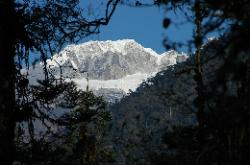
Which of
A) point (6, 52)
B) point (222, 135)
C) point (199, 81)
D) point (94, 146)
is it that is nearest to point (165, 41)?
point (222, 135)

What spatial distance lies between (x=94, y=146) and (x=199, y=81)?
77.7 ft

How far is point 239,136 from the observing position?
348 centimetres

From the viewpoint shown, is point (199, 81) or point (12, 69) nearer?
point (12, 69)

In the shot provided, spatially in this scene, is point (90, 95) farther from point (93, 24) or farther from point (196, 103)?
point (196, 103)

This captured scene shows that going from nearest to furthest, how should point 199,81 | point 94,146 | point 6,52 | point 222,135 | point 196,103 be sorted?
point 196,103 → point 222,135 → point 6,52 → point 199,81 → point 94,146

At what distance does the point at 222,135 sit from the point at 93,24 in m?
2.45

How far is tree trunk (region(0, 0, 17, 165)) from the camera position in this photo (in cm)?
596

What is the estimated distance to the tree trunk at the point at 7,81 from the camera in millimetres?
5965

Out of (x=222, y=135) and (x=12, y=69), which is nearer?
(x=222, y=135)

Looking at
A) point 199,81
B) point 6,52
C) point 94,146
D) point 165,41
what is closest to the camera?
point 165,41

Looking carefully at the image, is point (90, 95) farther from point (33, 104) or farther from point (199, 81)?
point (33, 104)

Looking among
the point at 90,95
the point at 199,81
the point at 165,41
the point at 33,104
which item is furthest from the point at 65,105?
the point at 165,41

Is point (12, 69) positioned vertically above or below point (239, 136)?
above

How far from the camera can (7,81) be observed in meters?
6.06
